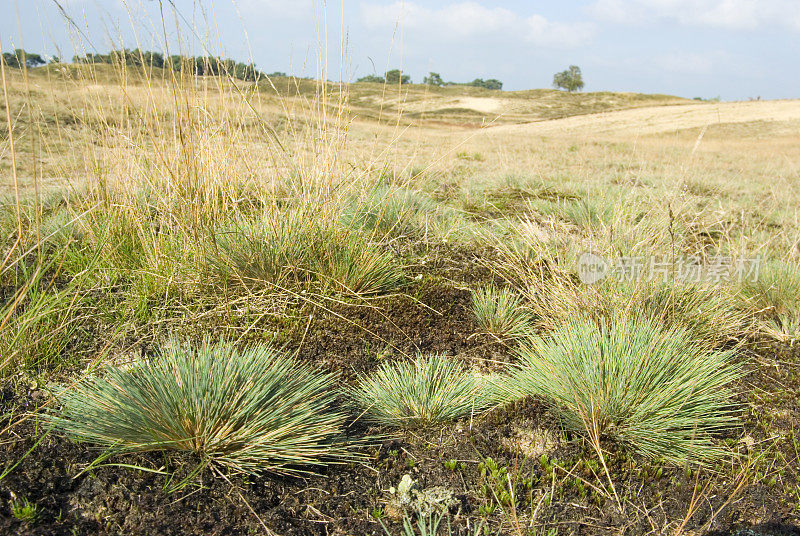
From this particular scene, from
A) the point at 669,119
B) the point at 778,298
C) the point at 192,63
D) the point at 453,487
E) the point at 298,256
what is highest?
the point at 192,63

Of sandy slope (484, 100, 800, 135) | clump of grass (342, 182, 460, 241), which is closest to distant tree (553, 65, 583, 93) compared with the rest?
sandy slope (484, 100, 800, 135)

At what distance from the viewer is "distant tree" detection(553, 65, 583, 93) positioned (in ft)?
208

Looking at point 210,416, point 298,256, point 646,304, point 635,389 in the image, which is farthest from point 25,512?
point 646,304

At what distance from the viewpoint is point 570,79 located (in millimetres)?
64062

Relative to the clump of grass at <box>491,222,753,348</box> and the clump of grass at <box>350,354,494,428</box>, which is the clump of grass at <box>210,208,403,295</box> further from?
the clump of grass at <box>491,222,753,348</box>

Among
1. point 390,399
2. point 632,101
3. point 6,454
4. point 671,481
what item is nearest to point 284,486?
point 390,399

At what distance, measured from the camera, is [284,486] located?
151cm

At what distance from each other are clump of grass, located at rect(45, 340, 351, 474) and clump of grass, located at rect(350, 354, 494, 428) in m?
0.20

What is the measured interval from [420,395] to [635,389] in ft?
2.51

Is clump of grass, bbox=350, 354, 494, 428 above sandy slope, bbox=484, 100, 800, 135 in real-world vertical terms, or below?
above

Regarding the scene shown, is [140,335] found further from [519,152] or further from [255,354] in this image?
[519,152]

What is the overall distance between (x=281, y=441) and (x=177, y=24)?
6.14 feet

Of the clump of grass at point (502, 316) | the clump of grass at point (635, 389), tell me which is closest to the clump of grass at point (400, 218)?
the clump of grass at point (502, 316)

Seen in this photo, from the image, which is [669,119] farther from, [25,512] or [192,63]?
[25,512]
